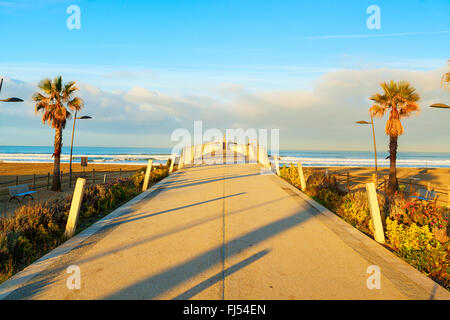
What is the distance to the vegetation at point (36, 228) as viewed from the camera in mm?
4438

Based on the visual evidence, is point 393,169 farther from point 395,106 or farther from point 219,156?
point 219,156

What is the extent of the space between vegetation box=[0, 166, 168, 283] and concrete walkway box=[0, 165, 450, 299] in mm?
490

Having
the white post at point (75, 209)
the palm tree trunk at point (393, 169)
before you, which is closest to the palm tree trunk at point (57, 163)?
the white post at point (75, 209)

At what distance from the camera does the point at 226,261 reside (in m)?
4.31

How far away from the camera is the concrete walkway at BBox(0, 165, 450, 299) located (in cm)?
339

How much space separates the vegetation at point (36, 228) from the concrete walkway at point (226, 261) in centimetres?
49

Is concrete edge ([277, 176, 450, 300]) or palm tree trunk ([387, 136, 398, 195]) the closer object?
concrete edge ([277, 176, 450, 300])

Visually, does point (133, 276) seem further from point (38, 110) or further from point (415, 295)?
point (38, 110)

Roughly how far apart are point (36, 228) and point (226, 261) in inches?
159

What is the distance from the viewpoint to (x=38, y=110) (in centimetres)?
1872

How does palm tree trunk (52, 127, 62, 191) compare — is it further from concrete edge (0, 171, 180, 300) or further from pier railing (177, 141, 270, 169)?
concrete edge (0, 171, 180, 300)

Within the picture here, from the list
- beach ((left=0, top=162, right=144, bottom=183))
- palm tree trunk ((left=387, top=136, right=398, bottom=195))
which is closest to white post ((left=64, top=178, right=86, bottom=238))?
palm tree trunk ((left=387, top=136, right=398, bottom=195))
